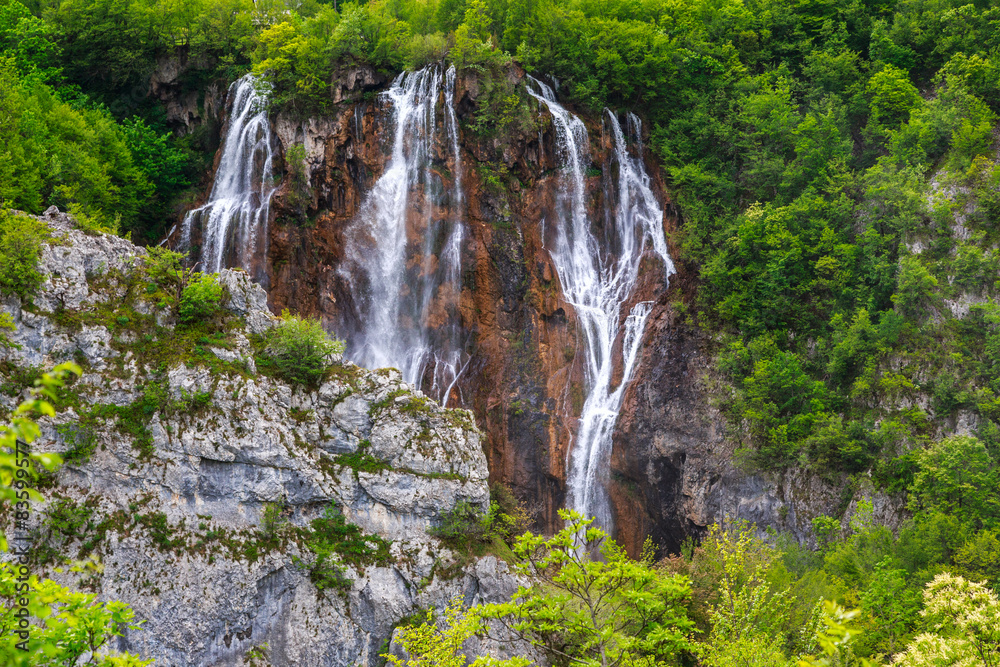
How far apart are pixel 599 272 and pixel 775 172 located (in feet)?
31.0

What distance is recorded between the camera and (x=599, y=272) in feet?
107

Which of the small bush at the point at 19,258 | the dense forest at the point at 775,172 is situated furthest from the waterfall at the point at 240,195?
the small bush at the point at 19,258

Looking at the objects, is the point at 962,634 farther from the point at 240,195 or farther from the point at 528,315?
the point at 240,195

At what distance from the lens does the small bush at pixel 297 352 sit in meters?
22.1

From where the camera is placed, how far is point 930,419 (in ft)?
86.0

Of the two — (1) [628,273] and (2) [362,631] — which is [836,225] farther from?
(2) [362,631]

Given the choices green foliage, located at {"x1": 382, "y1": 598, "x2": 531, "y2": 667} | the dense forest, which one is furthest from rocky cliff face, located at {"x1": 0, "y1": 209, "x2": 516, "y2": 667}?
green foliage, located at {"x1": 382, "y1": 598, "x2": 531, "y2": 667}

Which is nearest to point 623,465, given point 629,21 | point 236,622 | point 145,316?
point 236,622

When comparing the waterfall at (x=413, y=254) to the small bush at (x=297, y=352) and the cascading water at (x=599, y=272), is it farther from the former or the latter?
the small bush at (x=297, y=352)

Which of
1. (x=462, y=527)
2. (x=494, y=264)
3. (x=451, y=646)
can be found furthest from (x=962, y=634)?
(x=494, y=264)

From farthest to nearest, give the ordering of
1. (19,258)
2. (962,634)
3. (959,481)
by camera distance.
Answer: (959,481), (19,258), (962,634)

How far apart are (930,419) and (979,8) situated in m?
20.8

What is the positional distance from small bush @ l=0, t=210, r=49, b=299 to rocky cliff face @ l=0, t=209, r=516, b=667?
0.40m

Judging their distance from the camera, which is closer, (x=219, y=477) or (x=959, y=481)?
(x=219, y=477)
